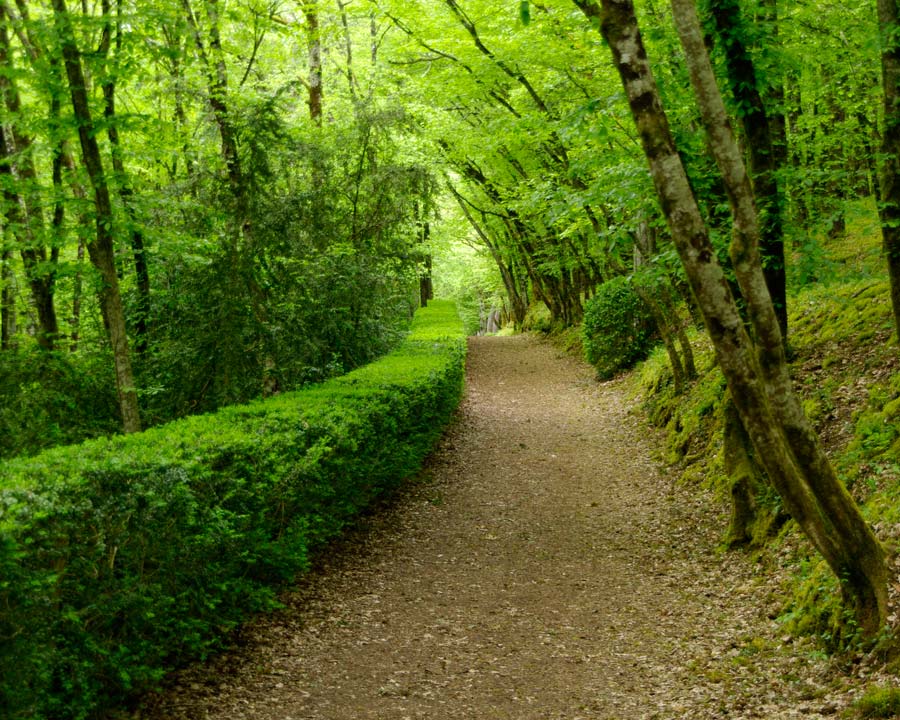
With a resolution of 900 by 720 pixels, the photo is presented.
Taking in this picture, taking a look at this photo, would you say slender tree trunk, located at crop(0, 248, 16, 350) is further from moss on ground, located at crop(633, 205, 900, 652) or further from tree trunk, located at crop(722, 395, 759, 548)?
moss on ground, located at crop(633, 205, 900, 652)

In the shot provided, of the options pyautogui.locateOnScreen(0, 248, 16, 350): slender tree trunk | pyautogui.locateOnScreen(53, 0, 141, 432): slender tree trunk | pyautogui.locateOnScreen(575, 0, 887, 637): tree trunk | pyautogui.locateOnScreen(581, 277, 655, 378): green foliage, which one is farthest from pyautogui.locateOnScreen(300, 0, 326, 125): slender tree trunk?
pyautogui.locateOnScreen(575, 0, 887, 637): tree trunk

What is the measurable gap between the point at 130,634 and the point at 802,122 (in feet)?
37.8

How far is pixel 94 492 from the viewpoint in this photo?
3.81 m

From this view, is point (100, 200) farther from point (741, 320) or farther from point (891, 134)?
point (891, 134)

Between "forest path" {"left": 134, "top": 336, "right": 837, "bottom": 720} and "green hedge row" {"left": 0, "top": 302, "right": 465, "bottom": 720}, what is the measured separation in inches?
17.4

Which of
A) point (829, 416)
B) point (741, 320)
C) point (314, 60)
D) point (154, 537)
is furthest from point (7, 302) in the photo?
point (829, 416)

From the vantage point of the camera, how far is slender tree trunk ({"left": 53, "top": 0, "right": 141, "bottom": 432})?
6.86 m

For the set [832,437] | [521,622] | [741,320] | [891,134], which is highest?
[891,134]

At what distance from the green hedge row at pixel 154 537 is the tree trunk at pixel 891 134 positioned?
5.03 meters

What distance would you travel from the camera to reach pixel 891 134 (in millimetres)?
5824

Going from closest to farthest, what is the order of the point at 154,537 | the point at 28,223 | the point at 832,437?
the point at 154,537 < the point at 832,437 < the point at 28,223

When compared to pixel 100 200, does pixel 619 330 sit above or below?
below

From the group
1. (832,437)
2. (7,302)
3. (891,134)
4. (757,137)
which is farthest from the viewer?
(7,302)

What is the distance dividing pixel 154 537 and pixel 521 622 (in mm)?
3168
